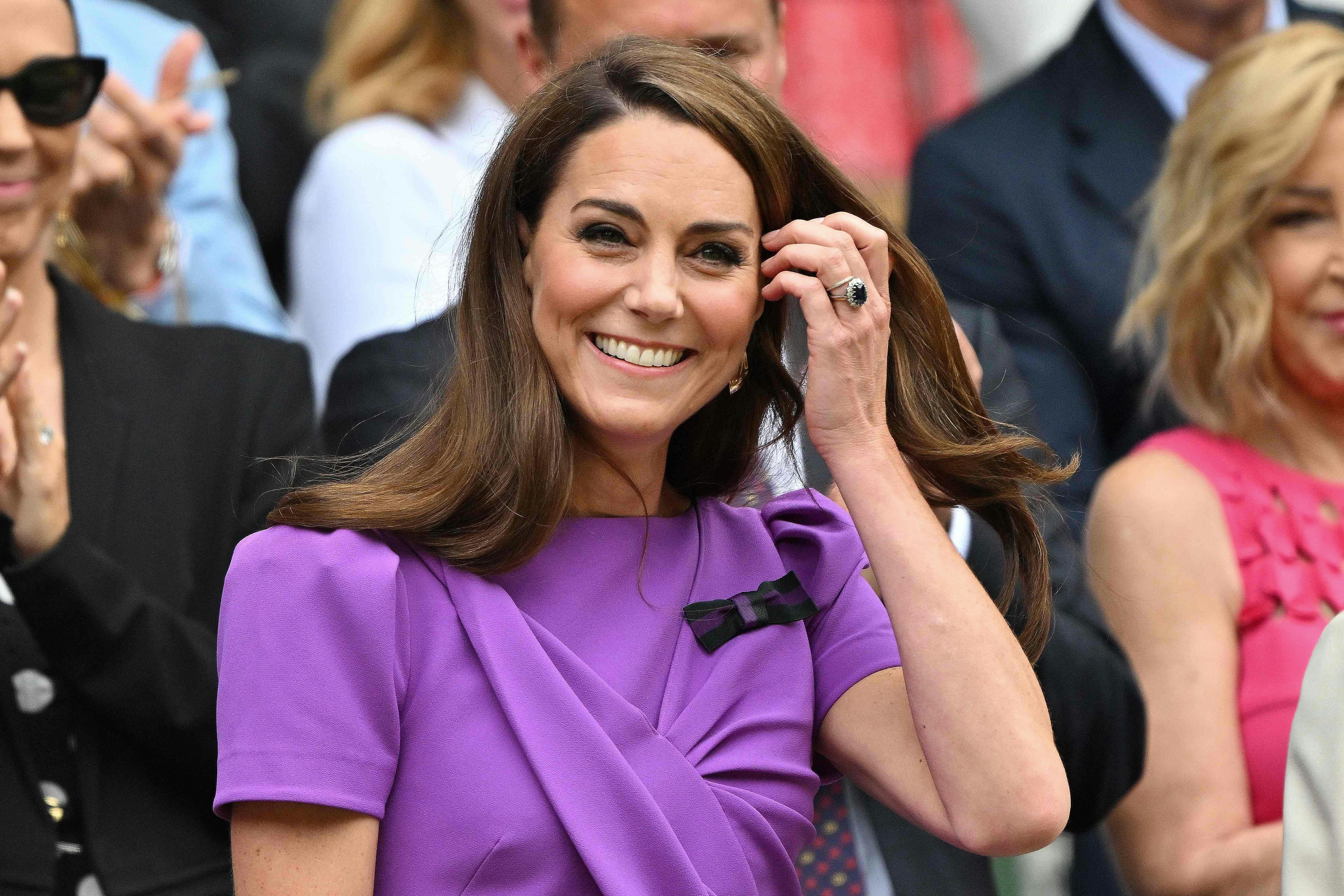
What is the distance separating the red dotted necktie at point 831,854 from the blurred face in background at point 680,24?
48.5 inches

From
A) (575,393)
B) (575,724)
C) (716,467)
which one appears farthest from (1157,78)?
(575,724)

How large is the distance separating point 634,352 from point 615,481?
206 mm

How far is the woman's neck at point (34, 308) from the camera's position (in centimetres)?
309

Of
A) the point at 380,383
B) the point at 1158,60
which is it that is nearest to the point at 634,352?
the point at 380,383

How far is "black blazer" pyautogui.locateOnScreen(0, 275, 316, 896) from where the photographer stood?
2732mm

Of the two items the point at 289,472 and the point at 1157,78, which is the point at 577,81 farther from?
the point at 1157,78

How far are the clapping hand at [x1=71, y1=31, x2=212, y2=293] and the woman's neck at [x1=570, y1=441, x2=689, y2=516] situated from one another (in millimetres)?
1730

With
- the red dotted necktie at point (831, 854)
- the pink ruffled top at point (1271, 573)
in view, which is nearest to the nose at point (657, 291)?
the red dotted necktie at point (831, 854)

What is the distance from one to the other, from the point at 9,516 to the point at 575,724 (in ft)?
3.55

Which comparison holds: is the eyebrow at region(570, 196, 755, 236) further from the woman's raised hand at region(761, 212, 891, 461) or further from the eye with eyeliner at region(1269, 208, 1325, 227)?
the eye with eyeliner at region(1269, 208, 1325, 227)

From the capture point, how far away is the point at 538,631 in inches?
86.8

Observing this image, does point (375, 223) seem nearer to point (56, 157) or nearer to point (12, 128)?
point (56, 157)

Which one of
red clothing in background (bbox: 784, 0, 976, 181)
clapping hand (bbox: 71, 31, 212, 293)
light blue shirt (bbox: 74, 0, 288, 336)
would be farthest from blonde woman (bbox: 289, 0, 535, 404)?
red clothing in background (bbox: 784, 0, 976, 181)

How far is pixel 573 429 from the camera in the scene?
2385mm
